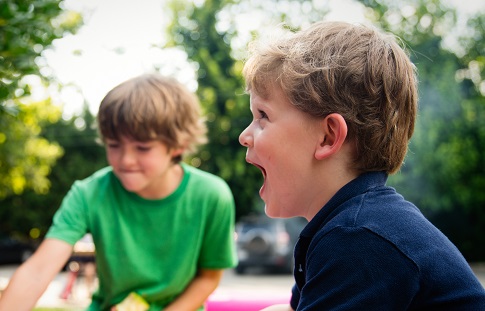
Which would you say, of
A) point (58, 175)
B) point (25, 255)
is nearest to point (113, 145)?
point (25, 255)

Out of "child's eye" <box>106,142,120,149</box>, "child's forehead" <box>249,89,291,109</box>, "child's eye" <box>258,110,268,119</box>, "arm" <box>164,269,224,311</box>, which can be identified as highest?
"child's forehead" <box>249,89,291,109</box>

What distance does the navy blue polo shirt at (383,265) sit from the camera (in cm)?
124

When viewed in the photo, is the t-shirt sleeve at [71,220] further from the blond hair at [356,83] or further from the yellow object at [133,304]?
the blond hair at [356,83]

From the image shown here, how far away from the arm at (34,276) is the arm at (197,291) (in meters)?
0.49

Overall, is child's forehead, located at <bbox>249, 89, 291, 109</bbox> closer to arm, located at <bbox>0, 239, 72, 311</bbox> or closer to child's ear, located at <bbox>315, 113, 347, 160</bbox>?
child's ear, located at <bbox>315, 113, 347, 160</bbox>

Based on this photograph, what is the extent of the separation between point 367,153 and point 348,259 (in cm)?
33

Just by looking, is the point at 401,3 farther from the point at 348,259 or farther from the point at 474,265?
the point at 348,259

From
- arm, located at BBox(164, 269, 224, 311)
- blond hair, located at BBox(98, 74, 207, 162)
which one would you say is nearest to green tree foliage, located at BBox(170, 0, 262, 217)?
blond hair, located at BBox(98, 74, 207, 162)

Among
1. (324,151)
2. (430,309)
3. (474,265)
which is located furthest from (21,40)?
(474,265)

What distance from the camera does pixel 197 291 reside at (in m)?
2.53

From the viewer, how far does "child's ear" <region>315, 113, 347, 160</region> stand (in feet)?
4.74

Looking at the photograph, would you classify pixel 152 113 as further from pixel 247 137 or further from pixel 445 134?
pixel 445 134

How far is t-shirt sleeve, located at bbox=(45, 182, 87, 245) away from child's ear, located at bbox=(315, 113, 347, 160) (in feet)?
4.01

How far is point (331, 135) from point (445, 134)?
16985mm
